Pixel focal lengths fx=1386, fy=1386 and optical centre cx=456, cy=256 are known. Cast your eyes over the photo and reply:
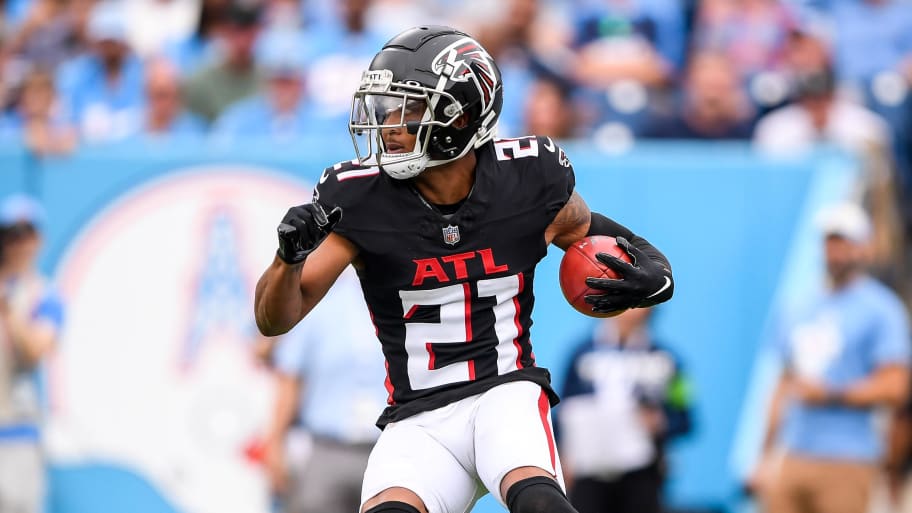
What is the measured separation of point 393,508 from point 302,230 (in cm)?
85

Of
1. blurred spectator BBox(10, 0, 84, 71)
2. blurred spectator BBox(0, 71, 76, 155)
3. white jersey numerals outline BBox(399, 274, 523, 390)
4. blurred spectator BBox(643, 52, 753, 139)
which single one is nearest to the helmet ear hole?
white jersey numerals outline BBox(399, 274, 523, 390)

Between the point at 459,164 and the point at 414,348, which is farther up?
the point at 459,164

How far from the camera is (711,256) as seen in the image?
8.05 meters

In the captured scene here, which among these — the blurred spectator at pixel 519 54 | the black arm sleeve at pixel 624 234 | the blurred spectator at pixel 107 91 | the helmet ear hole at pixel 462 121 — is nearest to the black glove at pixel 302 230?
the helmet ear hole at pixel 462 121

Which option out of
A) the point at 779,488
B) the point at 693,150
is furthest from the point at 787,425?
the point at 693,150

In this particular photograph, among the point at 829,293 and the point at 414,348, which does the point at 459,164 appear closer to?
the point at 414,348

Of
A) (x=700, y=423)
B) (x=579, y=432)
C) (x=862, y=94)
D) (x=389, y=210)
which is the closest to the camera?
(x=389, y=210)

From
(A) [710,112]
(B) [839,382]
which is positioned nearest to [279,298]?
(B) [839,382]

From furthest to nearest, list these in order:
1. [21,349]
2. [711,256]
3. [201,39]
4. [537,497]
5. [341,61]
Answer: [201,39] < [341,61] < [21,349] < [711,256] < [537,497]

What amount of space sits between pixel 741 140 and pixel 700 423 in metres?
1.77

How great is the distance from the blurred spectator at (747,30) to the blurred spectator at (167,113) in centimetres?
358

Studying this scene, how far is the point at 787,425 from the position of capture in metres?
7.67

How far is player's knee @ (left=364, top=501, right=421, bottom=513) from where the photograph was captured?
4.04 metres

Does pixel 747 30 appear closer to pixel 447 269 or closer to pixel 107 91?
pixel 107 91
